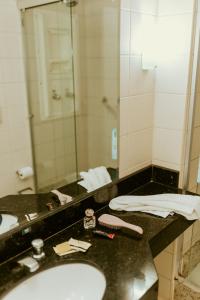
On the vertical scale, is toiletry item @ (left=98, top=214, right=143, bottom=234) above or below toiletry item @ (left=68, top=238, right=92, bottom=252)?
above

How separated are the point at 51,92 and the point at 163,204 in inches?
32.1

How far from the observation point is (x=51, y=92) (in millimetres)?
1435

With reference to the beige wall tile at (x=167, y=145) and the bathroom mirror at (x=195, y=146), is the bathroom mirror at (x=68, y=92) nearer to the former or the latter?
the beige wall tile at (x=167, y=145)

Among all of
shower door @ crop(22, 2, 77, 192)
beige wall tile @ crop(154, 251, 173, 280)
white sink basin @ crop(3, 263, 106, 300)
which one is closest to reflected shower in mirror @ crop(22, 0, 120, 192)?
shower door @ crop(22, 2, 77, 192)

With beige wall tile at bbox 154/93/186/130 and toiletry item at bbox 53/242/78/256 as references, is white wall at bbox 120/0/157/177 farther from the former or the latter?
toiletry item at bbox 53/242/78/256

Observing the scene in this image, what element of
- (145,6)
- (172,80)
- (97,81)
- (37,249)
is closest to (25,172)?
(37,249)

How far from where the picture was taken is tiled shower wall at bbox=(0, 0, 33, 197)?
1.08 metres

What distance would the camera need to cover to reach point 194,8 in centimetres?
151

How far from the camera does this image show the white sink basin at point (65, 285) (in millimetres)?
1062

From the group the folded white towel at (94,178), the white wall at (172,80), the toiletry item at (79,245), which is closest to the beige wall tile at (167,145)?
the white wall at (172,80)

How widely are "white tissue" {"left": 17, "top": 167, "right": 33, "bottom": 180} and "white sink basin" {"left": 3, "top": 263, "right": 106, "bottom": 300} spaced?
1.24 ft

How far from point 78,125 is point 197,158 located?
2.61 feet

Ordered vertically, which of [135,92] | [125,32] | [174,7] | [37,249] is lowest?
[37,249]

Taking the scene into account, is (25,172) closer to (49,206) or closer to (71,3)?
(49,206)
